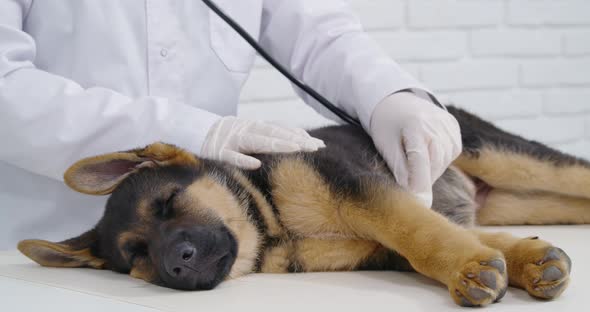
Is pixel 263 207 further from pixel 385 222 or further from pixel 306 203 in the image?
pixel 385 222

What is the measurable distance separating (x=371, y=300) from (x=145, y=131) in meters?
0.80

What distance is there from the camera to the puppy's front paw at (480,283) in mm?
1251

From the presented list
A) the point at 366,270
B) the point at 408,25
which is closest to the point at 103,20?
the point at 366,270

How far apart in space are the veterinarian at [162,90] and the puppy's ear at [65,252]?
26cm

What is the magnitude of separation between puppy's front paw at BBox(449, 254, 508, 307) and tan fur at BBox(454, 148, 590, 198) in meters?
1.07

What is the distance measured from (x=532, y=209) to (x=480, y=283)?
1124mm

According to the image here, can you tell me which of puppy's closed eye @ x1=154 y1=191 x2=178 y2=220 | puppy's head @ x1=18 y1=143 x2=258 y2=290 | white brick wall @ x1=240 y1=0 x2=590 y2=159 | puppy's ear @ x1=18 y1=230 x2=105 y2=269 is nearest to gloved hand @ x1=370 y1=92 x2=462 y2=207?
puppy's head @ x1=18 y1=143 x2=258 y2=290

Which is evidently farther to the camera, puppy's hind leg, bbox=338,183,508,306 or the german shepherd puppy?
the german shepherd puppy

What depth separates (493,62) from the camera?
3.34 metres

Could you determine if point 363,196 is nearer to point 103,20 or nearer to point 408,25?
point 103,20

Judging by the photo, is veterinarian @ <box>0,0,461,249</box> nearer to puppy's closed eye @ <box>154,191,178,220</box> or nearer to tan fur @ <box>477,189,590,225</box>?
puppy's closed eye @ <box>154,191,178,220</box>

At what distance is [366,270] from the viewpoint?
5.49ft

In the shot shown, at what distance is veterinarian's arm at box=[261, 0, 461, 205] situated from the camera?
6.27ft

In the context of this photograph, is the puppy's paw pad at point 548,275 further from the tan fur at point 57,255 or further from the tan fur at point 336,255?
the tan fur at point 57,255
